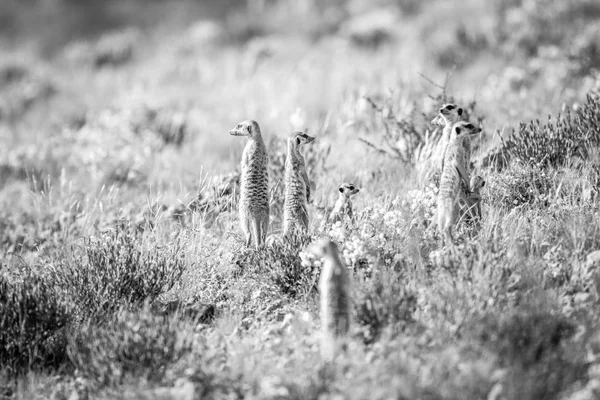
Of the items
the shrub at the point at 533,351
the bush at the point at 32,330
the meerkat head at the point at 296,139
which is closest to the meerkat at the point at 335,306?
the shrub at the point at 533,351

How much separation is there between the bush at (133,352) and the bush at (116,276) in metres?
0.43

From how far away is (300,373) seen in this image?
3729 mm

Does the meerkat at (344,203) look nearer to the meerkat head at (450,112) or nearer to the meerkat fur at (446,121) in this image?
the meerkat fur at (446,121)

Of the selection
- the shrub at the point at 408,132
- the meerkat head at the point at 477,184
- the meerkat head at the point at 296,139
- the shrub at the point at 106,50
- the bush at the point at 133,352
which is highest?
the shrub at the point at 106,50

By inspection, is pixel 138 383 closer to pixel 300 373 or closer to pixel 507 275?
pixel 300 373

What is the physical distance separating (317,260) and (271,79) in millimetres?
7272

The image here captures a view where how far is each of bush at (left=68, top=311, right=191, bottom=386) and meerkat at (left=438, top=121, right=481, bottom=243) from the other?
171 cm

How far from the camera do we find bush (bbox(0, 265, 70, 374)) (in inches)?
170

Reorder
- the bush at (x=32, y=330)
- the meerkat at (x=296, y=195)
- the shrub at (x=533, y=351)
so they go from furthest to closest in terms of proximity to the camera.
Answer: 1. the meerkat at (x=296, y=195)
2. the bush at (x=32, y=330)
3. the shrub at (x=533, y=351)

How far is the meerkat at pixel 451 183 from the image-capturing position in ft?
14.8

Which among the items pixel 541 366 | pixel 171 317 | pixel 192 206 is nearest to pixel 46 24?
pixel 192 206

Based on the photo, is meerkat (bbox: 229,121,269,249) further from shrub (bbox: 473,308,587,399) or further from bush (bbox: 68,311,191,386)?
Answer: shrub (bbox: 473,308,587,399)

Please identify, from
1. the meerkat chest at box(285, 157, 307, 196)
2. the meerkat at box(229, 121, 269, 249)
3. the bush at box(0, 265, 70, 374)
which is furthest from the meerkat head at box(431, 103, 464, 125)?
the bush at box(0, 265, 70, 374)

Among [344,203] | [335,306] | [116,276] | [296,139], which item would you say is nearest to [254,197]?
[296,139]
